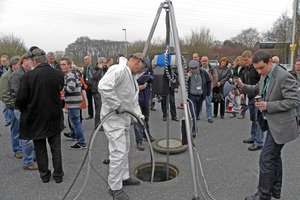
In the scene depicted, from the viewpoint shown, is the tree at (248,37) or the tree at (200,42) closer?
the tree at (200,42)

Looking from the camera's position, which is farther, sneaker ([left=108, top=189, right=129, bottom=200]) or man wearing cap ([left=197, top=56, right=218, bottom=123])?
man wearing cap ([left=197, top=56, right=218, bottom=123])

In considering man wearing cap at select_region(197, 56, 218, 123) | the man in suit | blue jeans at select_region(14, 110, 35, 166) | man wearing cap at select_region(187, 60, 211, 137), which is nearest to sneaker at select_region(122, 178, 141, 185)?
the man in suit

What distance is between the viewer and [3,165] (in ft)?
13.9

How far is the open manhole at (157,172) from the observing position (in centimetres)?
403

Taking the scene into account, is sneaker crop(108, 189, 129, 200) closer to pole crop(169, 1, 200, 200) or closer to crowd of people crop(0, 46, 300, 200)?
crowd of people crop(0, 46, 300, 200)

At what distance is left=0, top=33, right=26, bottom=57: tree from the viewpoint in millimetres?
26172

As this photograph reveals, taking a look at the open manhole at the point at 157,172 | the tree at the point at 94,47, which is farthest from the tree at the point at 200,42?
the open manhole at the point at 157,172

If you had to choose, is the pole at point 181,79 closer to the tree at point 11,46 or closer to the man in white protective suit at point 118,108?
the man in white protective suit at point 118,108

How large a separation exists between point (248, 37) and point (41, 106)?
56298mm

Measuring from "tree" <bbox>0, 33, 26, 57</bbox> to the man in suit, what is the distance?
27.6m

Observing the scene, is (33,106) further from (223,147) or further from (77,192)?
(223,147)

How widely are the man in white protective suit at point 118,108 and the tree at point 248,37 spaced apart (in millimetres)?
53110

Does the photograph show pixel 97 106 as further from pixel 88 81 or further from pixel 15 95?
pixel 15 95

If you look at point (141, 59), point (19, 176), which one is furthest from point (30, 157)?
point (141, 59)
